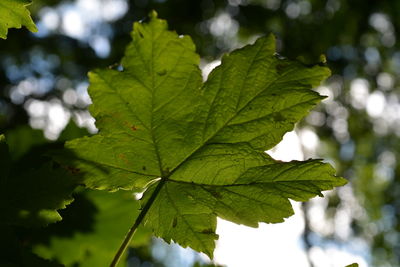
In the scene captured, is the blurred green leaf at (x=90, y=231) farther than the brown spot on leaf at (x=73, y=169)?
Yes

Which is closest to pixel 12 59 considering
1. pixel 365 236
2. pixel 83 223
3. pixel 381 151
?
pixel 83 223

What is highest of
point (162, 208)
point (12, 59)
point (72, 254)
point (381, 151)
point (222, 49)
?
Result: point (381, 151)

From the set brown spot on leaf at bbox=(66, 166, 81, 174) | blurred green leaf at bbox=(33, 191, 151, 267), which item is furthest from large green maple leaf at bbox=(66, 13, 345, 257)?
blurred green leaf at bbox=(33, 191, 151, 267)

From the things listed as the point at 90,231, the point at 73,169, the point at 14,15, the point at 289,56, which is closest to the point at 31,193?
the point at 73,169

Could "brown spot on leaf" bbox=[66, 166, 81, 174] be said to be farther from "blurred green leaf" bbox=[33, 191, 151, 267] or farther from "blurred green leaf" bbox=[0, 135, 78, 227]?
"blurred green leaf" bbox=[33, 191, 151, 267]

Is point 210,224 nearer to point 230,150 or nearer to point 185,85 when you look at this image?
point 230,150

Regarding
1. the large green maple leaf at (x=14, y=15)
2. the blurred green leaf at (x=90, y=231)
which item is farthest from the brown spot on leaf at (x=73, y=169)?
the blurred green leaf at (x=90, y=231)

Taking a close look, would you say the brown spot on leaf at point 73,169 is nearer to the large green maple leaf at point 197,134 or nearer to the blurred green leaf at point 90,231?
the large green maple leaf at point 197,134
